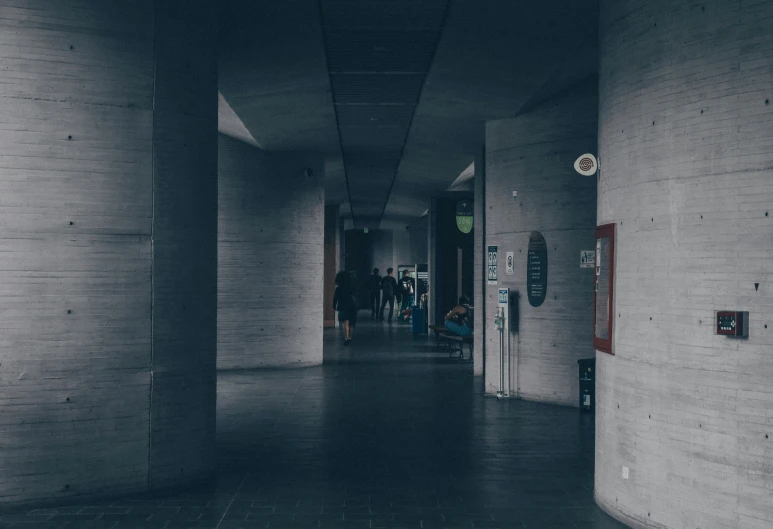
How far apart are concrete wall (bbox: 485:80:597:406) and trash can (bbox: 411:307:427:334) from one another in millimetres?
11463

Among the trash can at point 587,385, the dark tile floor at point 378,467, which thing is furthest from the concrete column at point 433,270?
the trash can at point 587,385

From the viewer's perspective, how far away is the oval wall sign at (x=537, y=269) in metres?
10.3

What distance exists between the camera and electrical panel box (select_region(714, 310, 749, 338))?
4.33 meters

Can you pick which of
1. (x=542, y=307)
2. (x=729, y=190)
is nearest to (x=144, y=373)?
(x=729, y=190)

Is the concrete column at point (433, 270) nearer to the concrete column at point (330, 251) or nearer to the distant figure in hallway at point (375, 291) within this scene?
the concrete column at point (330, 251)

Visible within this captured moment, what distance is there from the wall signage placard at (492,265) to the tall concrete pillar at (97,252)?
18.5ft

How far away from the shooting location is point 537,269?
10383 millimetres

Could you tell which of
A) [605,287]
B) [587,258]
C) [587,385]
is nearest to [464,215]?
[587,258]

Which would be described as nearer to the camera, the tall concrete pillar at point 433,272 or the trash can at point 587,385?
the trash can at point 587,385

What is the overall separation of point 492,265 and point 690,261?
6371mm

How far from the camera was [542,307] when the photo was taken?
1037 centimetres

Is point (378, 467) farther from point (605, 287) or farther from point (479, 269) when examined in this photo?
point (479, 269)

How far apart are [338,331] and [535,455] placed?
1634 centimetres

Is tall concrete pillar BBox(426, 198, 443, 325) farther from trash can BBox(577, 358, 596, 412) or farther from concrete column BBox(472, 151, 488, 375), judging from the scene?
trash can BBox(577, 358, 596, 412)
